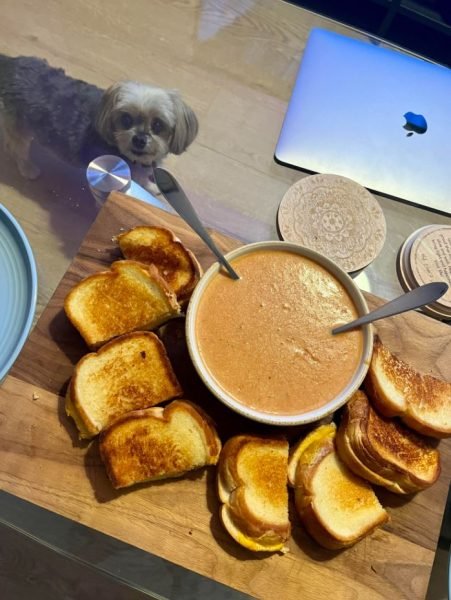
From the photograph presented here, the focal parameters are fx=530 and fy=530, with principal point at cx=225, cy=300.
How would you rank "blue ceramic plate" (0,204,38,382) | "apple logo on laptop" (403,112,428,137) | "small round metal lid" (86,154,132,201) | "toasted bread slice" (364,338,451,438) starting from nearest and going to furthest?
"toasted bread slice" (364,338,451,438)
"blue ceramic plate" (0,204,38,382)
"small round metal lid" (86,154,132,201)
"apple logo on laptop" (403,112,428,137)

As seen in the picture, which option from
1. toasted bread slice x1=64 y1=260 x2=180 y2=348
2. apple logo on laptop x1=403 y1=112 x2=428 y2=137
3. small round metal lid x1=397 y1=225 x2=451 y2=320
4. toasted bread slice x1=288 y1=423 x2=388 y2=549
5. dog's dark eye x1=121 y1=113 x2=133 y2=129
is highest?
apple logo on laptop x1=403 y1=112 x2=428 y2=137

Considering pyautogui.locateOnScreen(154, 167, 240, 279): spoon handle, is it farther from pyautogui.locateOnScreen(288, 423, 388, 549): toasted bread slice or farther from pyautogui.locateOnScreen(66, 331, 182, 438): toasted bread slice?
pyautogui.locateOnScreen(288, 423, 388, 549): toasted bread slice

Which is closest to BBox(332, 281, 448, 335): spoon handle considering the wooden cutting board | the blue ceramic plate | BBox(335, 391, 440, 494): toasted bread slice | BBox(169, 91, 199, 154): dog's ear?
BBox(335, 391, 440, 494): toasted bread slice

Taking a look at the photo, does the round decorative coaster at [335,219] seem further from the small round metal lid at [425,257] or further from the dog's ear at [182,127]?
the dog's ear at [182,127]

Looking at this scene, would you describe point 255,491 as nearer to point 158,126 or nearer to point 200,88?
point 158,126

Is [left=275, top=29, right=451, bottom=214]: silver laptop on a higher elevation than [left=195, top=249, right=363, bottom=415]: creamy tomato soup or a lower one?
higher

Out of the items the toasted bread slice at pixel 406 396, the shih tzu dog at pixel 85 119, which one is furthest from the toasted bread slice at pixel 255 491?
the shih tzu dog at pixel 85 119

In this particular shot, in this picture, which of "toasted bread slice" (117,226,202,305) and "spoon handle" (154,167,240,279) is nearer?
"spoon handle" (154,167,240,279)
